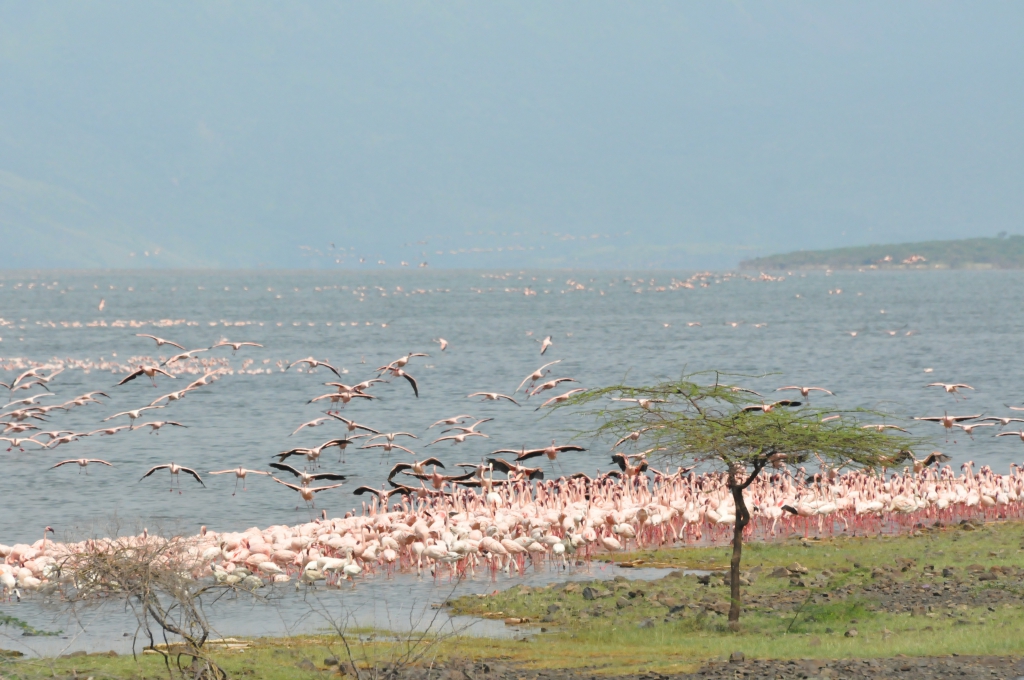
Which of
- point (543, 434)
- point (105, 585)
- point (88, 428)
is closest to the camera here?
point (105, 585)

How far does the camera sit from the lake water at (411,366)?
3431 centimetres

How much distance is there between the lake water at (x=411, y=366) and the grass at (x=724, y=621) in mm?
2723

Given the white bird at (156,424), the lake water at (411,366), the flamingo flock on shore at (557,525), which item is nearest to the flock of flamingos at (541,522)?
the flamingo flock on shore at (557,525)

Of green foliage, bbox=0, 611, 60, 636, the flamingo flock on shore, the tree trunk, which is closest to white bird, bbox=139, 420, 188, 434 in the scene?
the flamingo flock on shore

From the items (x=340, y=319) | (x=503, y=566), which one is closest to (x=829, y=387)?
(x=503, y=566)

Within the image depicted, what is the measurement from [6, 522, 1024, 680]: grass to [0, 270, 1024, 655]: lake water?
2.72 m

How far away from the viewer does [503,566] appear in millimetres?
23141

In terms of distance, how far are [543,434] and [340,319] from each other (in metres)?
84.1

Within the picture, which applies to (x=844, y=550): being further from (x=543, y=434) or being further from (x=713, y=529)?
(x=543, y=434)

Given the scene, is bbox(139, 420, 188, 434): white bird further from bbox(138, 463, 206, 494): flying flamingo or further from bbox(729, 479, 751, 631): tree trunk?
bbox(729, 479, 751, 631): tree trunk

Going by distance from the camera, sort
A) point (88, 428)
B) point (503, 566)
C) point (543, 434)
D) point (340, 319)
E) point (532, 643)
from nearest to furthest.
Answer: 1. point (532, 643)
2. point (503, 566)
3. point (543, 434)
4. point (88, 428)
5. point (340, 319)

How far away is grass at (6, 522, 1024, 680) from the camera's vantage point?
51.3 ft

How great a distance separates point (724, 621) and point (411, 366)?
57.4 m

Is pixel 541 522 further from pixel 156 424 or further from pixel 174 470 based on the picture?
pixel 156 424
